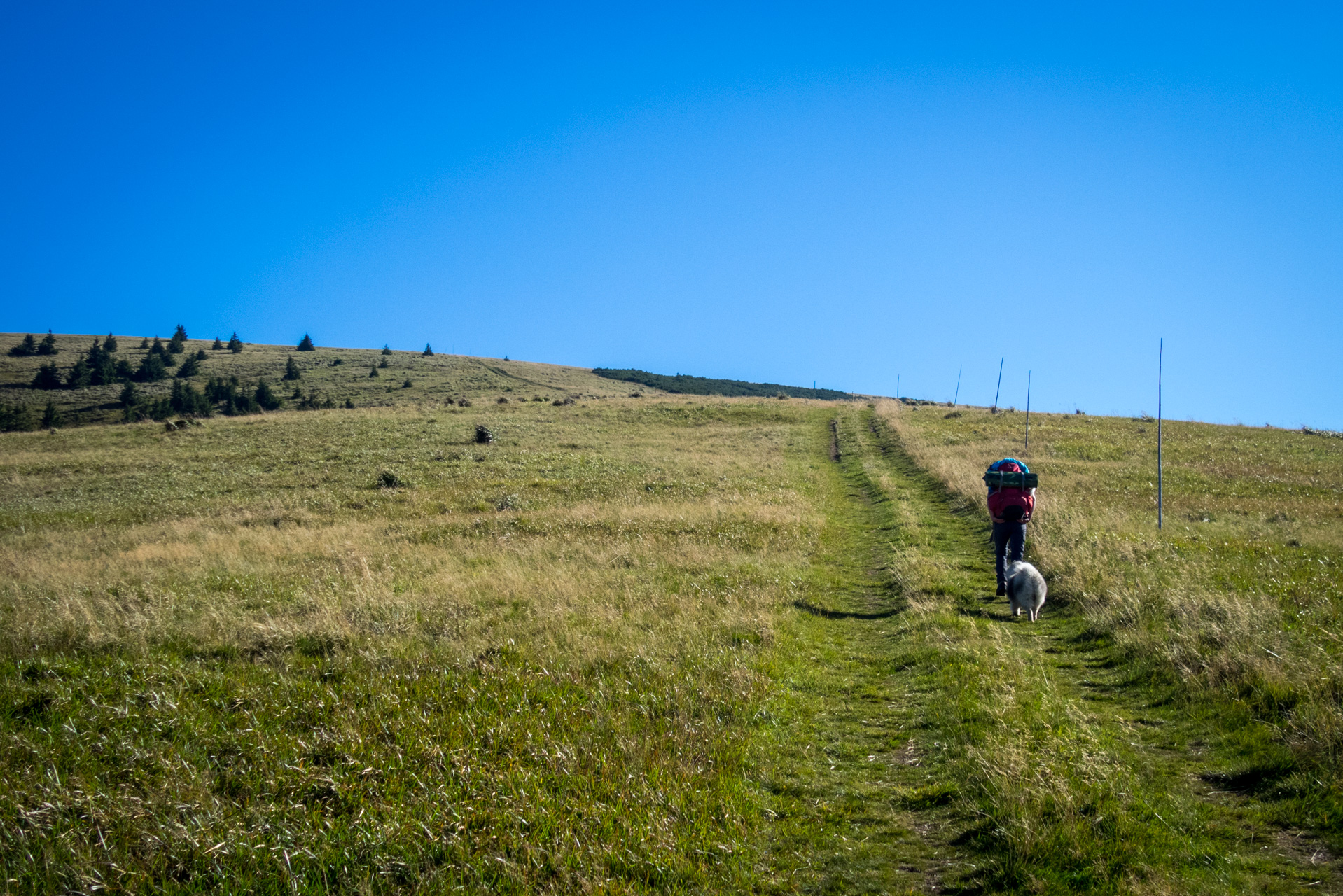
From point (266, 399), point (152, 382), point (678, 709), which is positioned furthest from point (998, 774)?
point (152, 382)

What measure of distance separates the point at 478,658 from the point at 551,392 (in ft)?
259

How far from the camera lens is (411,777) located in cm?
565

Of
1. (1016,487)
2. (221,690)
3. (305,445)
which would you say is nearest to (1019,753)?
(1016,487)

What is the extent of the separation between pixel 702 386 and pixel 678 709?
395ft

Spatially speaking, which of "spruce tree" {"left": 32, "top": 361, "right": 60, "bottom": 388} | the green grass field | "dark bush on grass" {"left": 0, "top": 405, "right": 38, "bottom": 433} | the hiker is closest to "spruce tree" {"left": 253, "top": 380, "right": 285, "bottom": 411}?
"dark bush on grass" {"left": 0, "top": 405, "right": 38, "bottom": 433}

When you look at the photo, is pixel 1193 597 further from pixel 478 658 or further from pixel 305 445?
pixel 305 445

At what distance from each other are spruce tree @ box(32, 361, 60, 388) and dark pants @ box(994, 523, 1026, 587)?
311ft

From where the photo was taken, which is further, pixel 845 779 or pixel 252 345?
pixel 252 345

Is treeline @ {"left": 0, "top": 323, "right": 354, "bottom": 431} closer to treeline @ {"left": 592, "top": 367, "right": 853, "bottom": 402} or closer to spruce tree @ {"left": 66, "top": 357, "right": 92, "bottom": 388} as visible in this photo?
spruce tree @ {"left": 66, "top": 357, "right": 92, "bottom": 388}

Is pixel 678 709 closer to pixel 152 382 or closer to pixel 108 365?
pixel 152 382

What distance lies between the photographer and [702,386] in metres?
126

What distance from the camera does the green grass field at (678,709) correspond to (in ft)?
15.5

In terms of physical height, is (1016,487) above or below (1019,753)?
above

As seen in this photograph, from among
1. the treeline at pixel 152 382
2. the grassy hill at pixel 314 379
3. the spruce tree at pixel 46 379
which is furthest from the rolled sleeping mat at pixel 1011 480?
the spruce tree at pixel 46 379
